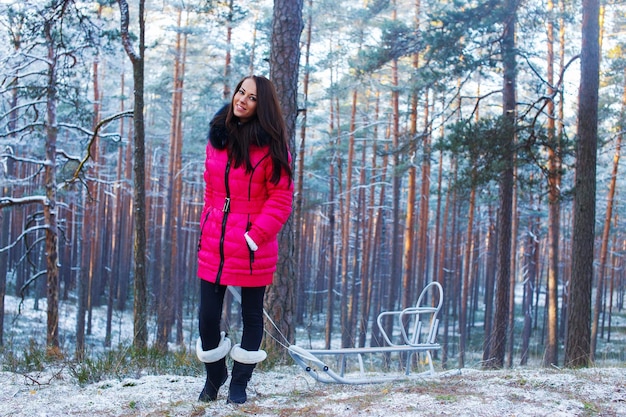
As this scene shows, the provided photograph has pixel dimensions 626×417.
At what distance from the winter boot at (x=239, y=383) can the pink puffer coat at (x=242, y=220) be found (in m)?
0.57

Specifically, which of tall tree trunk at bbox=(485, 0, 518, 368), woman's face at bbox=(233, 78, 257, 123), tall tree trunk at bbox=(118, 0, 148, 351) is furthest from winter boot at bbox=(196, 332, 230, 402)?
Answer: tall tree trunk at bbox=(485, 0, 518, 368)

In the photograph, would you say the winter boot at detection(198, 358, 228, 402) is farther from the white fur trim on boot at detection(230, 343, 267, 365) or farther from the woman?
the white fur trim on boot at detection(230, 343, 267, 365)

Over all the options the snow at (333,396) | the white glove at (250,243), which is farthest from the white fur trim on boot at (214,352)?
the white glove at (250,243)

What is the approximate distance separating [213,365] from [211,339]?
205 mm

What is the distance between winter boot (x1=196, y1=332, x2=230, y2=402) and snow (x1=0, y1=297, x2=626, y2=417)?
0.24ft

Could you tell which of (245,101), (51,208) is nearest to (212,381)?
(245,101)

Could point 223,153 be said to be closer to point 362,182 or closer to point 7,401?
point 7,401

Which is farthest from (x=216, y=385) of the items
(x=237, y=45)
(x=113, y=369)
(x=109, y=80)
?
(x=109, y=80)

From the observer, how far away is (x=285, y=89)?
6.07m

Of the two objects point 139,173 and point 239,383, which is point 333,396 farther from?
point 139,173

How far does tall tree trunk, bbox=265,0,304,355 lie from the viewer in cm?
605

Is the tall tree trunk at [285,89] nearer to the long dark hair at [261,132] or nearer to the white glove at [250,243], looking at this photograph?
the long dark hair at [261,132]

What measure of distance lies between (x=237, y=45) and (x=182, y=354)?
59.1 feet

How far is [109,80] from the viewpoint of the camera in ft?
102
